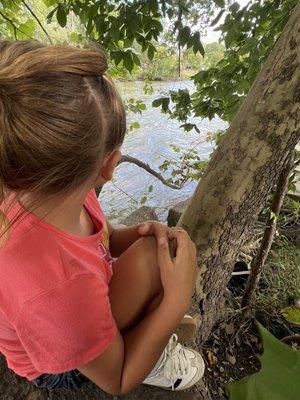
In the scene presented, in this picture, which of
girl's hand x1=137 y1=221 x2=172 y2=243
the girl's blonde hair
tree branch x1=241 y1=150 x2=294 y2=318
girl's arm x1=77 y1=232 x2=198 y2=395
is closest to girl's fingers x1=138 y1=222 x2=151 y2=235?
girl's hand x1=137 y1=221 x2=172 y2=243

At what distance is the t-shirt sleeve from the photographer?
1.94ft

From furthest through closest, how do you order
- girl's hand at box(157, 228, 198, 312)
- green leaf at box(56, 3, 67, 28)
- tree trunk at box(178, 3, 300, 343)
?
green leaf at box(56, 3, 67, 28), tree trunk at box(178, 3, 300, 343), girl's hand at box(157, 228, 198, 312)

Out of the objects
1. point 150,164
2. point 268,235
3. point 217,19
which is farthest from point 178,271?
point 150,164

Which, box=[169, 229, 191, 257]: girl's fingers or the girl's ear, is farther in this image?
box=[169, 229, 191, 257]: girl's fingers

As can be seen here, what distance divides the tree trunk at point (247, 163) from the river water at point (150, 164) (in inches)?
76.2

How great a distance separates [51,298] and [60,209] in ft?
0.60

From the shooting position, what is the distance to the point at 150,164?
427cm

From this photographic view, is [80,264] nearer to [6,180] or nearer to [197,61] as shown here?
[6,180]

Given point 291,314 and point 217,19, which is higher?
point 217,19

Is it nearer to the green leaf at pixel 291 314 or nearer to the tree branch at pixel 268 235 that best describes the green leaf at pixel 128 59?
the tree branch at pixel 268 235

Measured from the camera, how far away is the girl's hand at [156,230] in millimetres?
907

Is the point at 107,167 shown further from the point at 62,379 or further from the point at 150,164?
the point at 150,164

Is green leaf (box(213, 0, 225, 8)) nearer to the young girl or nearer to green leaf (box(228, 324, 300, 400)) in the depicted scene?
the young girl

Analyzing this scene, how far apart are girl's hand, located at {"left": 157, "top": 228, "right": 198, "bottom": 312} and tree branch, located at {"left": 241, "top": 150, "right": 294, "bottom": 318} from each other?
1.84 feet
